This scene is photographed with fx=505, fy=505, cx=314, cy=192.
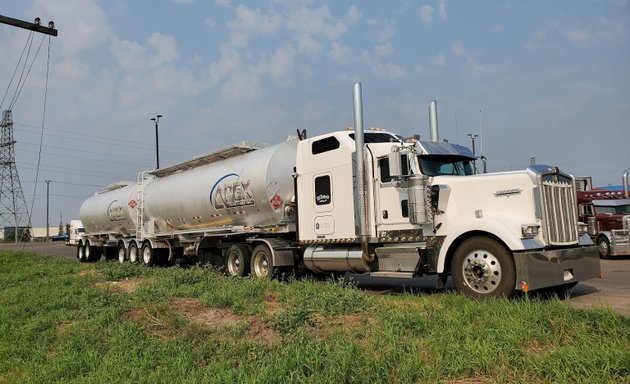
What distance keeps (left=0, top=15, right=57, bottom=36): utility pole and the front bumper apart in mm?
14895

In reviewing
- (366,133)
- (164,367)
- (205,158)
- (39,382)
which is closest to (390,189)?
(366,133)

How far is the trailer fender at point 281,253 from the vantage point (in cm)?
1170

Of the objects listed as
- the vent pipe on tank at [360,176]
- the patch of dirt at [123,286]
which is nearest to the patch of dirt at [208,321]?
the patch of dirt at [123,286]

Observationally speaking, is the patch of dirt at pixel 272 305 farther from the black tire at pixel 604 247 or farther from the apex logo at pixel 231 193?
the black tire at pixel 604 247

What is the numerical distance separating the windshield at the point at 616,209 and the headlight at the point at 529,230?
13.8 meters

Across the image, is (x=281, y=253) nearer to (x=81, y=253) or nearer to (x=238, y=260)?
(x=238, y=260)

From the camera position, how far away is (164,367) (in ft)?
16.0

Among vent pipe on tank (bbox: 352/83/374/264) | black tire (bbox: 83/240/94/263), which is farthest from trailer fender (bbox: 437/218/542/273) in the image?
black tire (bbox: 83/240/94/263)

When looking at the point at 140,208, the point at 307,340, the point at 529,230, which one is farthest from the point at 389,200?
the point at 140,208

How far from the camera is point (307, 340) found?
510 centimetres

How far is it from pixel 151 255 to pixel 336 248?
10.3 metres

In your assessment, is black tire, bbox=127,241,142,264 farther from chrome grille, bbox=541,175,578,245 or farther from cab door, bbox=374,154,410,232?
chrome grille, bbox=541,175,578,245

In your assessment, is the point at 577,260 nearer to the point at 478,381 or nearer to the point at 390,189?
the point at 390,189

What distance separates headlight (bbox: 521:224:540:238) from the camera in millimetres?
7598
